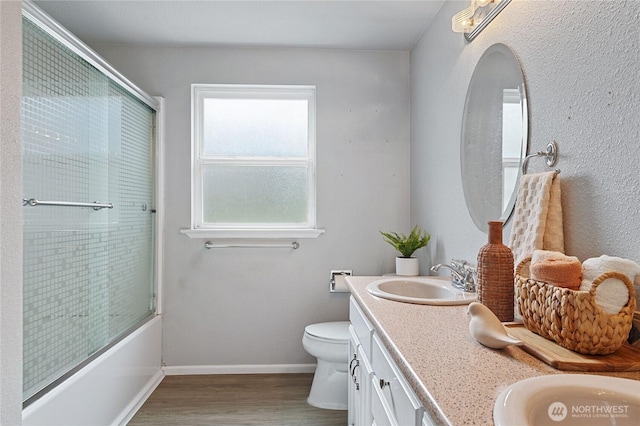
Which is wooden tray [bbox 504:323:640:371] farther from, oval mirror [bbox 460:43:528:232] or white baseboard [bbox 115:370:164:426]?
white baseboard [bbox 115:370:164:426]

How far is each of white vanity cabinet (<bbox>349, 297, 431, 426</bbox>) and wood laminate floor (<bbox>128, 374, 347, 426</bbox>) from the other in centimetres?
48

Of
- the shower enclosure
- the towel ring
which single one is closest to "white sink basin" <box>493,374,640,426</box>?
the towel ring

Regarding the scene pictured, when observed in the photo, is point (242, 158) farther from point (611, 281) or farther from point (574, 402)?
point (574, 402)

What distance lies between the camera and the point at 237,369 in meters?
2.89

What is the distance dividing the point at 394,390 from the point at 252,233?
1.87m

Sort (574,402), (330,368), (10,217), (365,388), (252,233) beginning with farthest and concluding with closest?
(252,233) < (330,368) < (365,388) < (10,217) < (574,402)

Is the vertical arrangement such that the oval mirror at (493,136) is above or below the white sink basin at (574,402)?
above

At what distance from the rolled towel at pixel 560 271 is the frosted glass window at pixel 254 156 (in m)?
2.02

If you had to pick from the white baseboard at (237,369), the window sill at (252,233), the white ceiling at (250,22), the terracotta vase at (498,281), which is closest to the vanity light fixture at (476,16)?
the white ceiling at (250,22)

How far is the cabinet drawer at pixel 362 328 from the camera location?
148cm

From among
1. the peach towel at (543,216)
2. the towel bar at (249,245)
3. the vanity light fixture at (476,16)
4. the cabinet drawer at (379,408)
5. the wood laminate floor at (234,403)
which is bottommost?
the wood laminate floor at (234,403)

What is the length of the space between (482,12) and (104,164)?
187 cm

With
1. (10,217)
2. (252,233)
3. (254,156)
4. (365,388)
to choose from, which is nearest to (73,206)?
(10,217)

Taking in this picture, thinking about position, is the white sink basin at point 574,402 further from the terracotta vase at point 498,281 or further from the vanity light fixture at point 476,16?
→ the vanity light fixture at point 476,16
